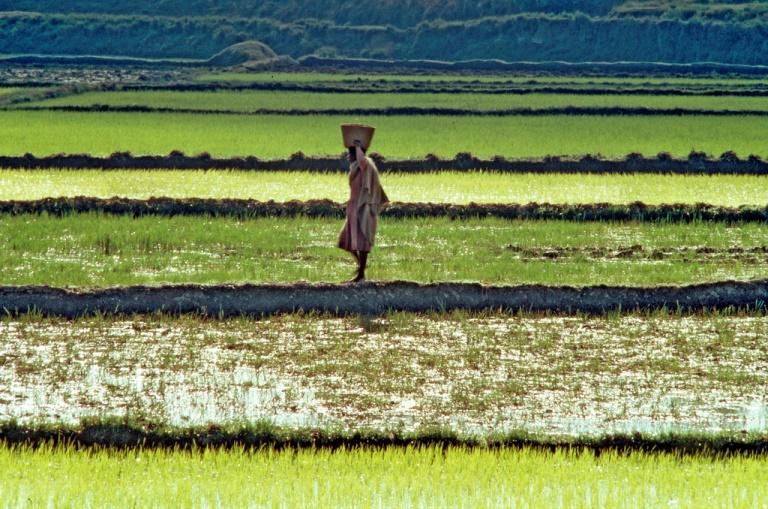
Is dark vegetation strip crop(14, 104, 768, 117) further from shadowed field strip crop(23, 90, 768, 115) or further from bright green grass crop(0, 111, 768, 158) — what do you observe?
bright green grass crop(0, 111, 768, 158)

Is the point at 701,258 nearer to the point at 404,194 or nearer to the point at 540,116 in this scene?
the point at 404,194

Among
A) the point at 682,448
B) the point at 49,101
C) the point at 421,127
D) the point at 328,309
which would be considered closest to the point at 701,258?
the point at 328,309

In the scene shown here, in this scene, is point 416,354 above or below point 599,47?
below

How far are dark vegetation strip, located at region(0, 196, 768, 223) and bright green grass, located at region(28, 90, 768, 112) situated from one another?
1291cm

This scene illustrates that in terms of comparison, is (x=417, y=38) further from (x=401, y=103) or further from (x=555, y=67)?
(x=401, y=103)

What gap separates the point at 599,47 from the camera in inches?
2279

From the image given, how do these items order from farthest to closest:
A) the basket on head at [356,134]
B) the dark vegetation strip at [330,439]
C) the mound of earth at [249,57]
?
1. the mound of earth at [249,57]
2. the basket on head at [356,134]
3. the dark vegetation strip at [330,439]

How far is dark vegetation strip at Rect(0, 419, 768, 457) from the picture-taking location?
20.0ft

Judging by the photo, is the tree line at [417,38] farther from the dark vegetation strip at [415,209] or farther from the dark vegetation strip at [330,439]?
the dark vegetation strip at [330,439]

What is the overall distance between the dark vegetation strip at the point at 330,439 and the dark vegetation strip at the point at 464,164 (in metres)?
11.3

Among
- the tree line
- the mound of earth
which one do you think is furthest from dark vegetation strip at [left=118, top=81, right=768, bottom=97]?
the tree line

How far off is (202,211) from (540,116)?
13273mm

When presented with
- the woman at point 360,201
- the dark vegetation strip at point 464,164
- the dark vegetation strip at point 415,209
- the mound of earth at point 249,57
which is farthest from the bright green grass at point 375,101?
the woman at point 360,201

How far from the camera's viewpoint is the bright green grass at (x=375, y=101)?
89.4 feet
